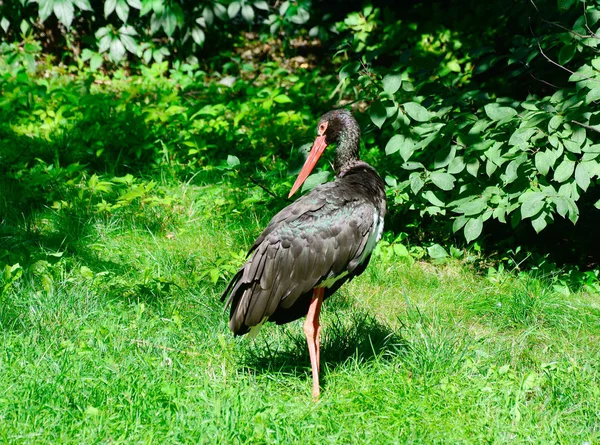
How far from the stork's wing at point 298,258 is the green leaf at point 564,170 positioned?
1.07 meters

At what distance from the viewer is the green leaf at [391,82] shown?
165 inches

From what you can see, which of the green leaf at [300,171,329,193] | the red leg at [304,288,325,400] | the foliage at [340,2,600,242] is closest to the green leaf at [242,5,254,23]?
the foliage at [340,2,600,242]

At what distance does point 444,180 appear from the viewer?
4234 mm

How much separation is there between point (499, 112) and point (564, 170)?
440 mm

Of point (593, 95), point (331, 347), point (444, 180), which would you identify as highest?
point (593, 95)

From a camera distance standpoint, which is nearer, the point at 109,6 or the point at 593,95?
the point at 593,95

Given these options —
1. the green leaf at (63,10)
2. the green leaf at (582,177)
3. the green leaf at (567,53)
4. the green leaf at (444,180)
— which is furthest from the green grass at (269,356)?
the green leaf at (63,10)

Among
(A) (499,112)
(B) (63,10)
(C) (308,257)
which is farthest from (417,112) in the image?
(B) (63,10)

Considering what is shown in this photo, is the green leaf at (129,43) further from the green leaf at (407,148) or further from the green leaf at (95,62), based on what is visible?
the green leaf at (407,148)

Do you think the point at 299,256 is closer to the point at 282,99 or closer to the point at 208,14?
the point at 282,99

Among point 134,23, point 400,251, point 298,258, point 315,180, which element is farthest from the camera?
point 134,23

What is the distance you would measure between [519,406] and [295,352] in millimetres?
1086

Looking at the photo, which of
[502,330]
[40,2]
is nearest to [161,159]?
[40,2]

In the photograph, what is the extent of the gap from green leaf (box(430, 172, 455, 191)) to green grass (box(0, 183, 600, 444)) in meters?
0.61
